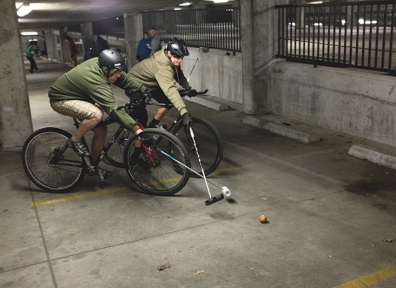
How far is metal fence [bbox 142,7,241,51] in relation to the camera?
472 inches

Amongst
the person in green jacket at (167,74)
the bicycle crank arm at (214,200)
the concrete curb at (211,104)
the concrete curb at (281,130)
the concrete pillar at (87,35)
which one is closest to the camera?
the bicycle crank arm at (214,200)

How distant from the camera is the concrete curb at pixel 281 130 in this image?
24.9 ft

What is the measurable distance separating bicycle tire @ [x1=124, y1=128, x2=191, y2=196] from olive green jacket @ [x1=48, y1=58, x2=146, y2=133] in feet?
1.16

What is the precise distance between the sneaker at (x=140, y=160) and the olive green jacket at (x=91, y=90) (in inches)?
24.0

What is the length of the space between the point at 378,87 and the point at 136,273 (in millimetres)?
5231

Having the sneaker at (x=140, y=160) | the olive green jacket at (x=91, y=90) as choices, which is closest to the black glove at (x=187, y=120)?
the olive green jacket at (x=91, y=90)

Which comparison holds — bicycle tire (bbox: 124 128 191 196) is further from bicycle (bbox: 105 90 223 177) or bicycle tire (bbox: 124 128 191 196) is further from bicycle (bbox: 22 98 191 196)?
bicycle (bbox: 105 90 223 177)

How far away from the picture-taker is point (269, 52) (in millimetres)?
9688

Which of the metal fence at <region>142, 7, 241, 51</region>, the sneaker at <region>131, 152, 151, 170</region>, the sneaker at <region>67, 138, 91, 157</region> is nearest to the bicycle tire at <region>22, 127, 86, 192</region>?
the sneaker at <region>67, 138, 91, 157</region>

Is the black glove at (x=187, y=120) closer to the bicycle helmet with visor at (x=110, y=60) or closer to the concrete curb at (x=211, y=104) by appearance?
the bicycle helmet with visor at (x=110, y=60)

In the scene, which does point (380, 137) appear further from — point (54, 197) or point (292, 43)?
point (54, 197)

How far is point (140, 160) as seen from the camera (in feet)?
18.9

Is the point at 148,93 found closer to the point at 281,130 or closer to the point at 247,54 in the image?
the point at 281,130

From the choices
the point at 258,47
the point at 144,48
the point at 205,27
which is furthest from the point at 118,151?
the point at 144,48
